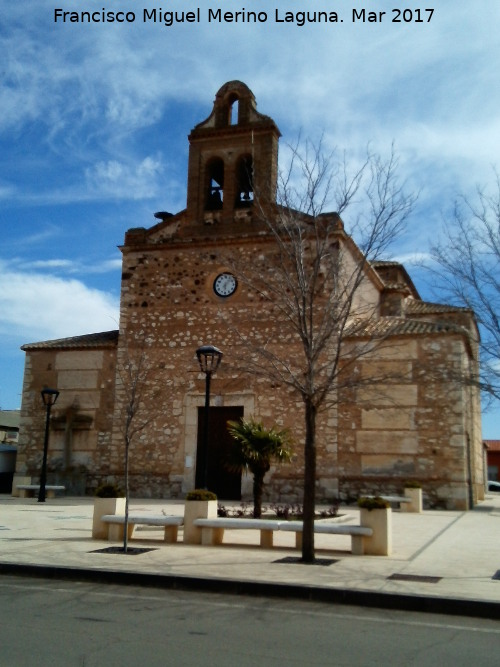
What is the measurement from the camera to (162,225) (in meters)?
22.9

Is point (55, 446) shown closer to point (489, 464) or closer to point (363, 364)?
point (363, 364)

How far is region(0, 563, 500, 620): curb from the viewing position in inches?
260

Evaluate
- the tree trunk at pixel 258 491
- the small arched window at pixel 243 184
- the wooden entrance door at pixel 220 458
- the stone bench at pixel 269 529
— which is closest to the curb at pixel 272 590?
the stone bench at pixel 269 529

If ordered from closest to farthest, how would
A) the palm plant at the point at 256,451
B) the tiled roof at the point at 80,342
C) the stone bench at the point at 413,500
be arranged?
1. the palm plant at the point at 256,451
2. the stone bench at the point at 413,500
3. the tiled roof at the point at 80,342

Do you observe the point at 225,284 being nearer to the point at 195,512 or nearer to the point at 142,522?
the point at 195,512

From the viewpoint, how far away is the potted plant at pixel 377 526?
9961mm

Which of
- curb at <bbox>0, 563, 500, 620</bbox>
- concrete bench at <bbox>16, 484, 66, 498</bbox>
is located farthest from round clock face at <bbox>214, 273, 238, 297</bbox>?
curb at <bbox>0, 563, 500, 620</bbox>

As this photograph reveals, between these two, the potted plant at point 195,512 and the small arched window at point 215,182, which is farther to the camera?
the small arched window at point 215,182

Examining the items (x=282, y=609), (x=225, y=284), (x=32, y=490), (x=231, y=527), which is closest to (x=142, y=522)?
(x=231, y=527)

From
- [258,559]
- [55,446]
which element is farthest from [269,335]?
[258,559]

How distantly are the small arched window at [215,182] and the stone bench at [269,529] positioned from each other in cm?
1362

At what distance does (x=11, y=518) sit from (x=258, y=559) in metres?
7.51

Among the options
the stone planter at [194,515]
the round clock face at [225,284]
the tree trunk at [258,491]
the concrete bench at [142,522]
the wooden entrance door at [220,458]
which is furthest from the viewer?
the round clock face at [225,284]

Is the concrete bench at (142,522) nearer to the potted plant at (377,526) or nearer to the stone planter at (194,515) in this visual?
the stone planter at (194,515)
